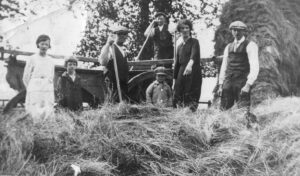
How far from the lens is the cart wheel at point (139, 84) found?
7.47 metres

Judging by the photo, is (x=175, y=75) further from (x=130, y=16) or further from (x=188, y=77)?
(x=130, y=16)

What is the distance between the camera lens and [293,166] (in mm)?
3664

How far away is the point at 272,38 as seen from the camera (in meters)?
6.75

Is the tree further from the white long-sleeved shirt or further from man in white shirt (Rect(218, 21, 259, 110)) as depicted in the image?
the white long-sleeved shirt

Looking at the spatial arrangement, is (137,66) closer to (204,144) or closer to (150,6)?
(204,144)

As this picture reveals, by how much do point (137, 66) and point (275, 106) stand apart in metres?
3.29

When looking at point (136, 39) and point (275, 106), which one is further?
point (136, 39)

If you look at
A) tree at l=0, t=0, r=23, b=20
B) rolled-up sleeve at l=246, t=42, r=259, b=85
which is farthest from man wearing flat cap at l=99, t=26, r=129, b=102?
tree at l=0, t=0, r=23, b=20

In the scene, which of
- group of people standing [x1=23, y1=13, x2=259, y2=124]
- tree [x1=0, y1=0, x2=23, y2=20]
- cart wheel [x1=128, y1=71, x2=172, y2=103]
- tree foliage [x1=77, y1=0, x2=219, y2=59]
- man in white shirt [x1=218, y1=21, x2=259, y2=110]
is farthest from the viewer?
tree foliage [x1=77, y1=0, x2=219, y2=59]

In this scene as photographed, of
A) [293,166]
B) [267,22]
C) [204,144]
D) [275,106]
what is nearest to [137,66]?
[267,22]

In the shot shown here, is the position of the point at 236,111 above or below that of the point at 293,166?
above

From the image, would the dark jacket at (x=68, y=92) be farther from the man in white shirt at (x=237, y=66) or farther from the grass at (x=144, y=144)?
the man in white shirt at (x=237, y=66)

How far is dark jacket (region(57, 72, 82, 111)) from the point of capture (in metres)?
5.45

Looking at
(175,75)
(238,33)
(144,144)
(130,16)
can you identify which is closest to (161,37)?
(175,75)
